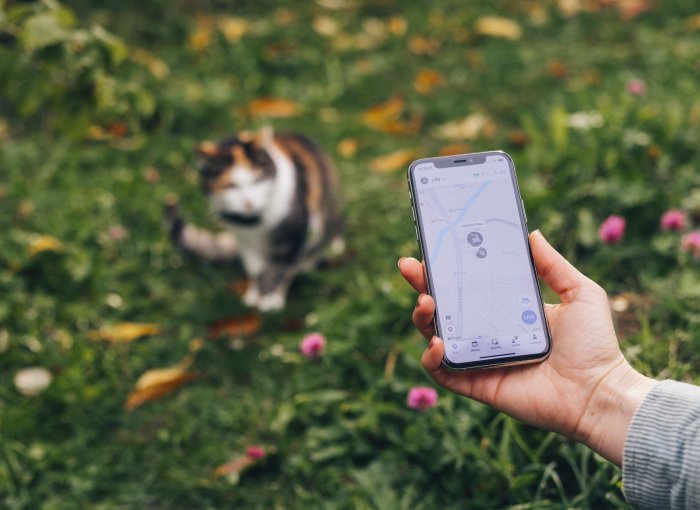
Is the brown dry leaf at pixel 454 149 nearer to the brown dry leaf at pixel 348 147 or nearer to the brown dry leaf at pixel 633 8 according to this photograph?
the brown dry leaf at pixel 348 147

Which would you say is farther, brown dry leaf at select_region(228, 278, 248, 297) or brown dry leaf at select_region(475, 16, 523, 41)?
brown dry leaf at select_region(475, 16, 523, 41)

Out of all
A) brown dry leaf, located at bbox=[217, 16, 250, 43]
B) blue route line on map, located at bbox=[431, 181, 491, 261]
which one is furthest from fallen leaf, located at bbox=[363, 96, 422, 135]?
blue route line on map, located at bbox=[431, 181, 491, 261]

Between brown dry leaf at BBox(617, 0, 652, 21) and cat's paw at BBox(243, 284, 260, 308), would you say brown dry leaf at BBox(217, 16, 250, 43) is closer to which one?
cat's paw at BBox(243, 284, 260, 308)

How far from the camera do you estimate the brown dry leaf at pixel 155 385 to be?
2537 millimetres

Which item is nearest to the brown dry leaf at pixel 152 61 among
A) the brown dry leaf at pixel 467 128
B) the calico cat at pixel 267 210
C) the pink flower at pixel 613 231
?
the calico cat at pixel 267 210

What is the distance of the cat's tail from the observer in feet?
10.5

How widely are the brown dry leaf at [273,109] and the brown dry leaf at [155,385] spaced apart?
2135mm

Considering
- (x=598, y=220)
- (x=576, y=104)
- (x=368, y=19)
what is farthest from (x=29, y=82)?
(x=368, y=19)

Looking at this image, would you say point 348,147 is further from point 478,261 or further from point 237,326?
point 478,261

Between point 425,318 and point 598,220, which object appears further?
point 598,220

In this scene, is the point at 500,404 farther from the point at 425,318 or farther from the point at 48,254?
the point at 48,254

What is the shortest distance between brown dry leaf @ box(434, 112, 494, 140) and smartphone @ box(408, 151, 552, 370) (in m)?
2.23

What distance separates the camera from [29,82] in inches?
73.1

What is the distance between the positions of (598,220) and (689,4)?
2.80 metres
